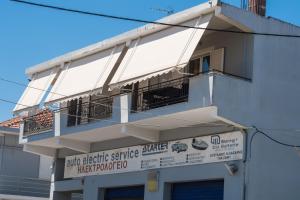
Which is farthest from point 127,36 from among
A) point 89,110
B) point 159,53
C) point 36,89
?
point 36,89

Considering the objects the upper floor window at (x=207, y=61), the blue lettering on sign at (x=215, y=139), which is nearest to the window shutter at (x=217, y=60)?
the upper floor window at (x=207, y=61)

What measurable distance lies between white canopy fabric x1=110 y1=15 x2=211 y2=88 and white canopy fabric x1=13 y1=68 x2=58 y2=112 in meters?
5.19

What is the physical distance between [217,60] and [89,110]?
5891mm

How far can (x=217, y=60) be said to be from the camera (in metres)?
20.7

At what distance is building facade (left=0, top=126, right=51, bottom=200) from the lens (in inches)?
1232

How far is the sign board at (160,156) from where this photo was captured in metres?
19.2

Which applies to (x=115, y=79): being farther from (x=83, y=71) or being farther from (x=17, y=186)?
(x=17, y=186)

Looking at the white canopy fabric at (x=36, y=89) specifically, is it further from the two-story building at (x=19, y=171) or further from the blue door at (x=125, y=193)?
the two-story building at (x=19, y=171)

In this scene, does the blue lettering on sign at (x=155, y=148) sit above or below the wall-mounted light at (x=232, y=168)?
above

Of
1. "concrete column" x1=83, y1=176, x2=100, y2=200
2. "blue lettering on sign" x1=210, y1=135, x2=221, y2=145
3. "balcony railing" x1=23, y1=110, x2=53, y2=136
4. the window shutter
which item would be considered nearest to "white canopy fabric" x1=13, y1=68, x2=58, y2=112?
"balcony railing" x1=23, y1=110, x2=53, y2=136

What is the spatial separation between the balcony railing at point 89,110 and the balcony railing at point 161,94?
1.37 m

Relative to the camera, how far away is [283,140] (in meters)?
19.3

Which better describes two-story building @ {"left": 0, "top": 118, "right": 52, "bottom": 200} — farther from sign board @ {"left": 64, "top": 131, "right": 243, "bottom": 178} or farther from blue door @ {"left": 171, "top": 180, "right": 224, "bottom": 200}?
blue door @ {"left": 171, "top": 180, "right": 224, "bottom": 200}

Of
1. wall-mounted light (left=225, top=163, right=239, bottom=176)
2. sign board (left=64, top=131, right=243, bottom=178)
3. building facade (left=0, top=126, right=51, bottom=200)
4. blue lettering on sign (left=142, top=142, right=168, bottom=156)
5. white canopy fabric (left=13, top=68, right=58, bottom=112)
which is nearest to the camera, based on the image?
wall-mounted light (left=225, top=163, right=239, bottom=176)
